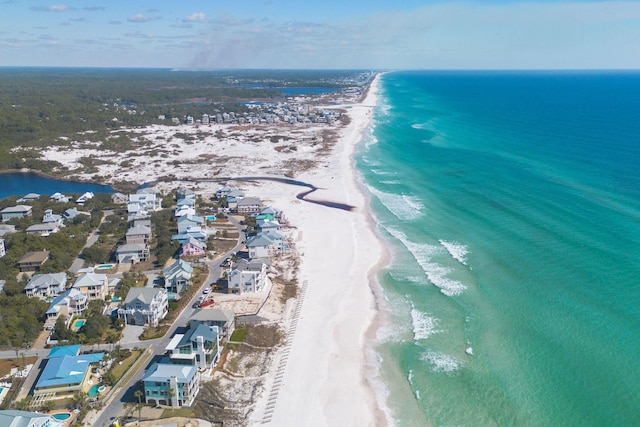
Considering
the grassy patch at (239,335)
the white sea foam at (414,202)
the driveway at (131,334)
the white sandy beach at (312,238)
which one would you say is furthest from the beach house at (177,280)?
the white sea foam at (414,202)

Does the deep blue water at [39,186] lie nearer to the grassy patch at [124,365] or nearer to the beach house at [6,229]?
the beach house at [6,229]

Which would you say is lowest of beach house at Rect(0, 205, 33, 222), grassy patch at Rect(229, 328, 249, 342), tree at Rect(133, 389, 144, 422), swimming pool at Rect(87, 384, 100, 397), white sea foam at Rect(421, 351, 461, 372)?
beach house at Rect(0, 205, 33, 222)

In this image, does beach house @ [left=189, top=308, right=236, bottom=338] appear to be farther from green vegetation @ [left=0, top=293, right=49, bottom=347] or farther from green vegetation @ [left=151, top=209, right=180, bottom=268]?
green vegetation @ [left=151, top=209, right=180, bottom=268]

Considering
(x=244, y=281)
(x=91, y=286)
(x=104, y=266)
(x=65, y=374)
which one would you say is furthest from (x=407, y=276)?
(x=104, y=266)

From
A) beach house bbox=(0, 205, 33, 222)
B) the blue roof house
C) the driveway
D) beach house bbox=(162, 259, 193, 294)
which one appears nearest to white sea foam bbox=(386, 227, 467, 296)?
beach house bbox=(162, 259, 193, 294)

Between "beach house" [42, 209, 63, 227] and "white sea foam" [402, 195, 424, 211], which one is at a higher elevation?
"beach house" [42, 209, 63, 227]

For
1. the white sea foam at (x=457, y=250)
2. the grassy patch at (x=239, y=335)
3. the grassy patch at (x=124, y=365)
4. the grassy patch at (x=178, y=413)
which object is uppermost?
the grassy patch at (x=178, y=413)

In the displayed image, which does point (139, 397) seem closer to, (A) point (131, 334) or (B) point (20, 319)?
(A) point (131, 334)
